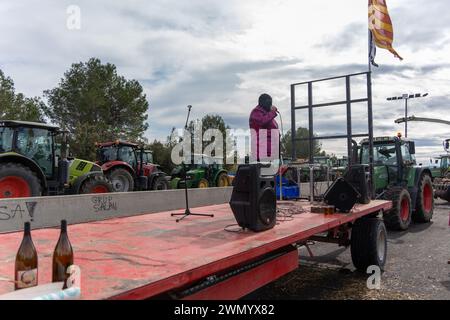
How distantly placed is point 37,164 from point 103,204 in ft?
9.16

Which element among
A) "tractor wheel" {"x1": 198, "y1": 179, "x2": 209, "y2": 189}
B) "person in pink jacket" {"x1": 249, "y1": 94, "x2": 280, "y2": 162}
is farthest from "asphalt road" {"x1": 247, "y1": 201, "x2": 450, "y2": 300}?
"tractor wheel" {"x1": 198, "y1": 179, "x2": 209, "y2": 189}

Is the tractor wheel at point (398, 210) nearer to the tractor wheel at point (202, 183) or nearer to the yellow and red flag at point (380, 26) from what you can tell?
the yellow and red flag at point (380, 26)

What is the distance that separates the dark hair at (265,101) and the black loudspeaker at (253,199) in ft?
4.51

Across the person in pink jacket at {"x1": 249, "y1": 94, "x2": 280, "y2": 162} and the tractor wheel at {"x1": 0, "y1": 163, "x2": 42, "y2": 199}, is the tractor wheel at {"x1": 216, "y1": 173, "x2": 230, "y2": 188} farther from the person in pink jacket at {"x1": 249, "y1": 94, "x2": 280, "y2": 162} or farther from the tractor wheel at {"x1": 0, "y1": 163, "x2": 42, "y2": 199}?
the person in pink jacket at {"x1": 249, "y1": 94, "x2": 280, "y2": 162}

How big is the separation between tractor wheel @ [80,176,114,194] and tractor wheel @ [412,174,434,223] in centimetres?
811

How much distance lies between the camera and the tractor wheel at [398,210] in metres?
9.27

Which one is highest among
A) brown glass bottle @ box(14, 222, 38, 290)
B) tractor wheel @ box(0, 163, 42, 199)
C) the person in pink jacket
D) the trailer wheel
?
the person in pink jacket

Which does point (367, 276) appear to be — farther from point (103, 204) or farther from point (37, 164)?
point (37, 164)

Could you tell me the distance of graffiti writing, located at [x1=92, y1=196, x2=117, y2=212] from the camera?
720 centimetres

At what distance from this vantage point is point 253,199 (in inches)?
151

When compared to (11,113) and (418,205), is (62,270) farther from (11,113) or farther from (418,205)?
(11,113)
